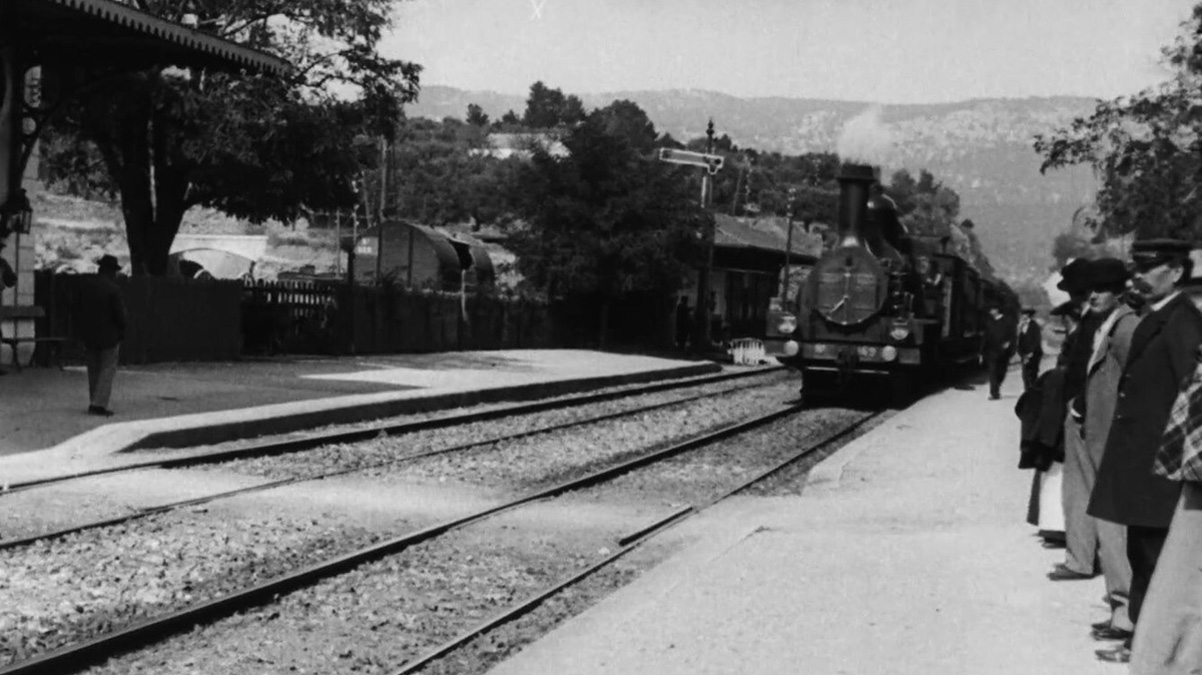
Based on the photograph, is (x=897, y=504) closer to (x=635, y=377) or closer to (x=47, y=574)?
(x=47, y=574)

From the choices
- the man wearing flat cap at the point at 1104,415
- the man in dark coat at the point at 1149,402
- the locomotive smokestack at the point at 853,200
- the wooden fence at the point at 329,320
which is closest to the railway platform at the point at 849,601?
the man wearing flat cap at the point at 1104,415

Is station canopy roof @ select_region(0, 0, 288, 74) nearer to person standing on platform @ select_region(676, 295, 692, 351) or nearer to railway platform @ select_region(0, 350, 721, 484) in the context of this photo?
railway platform @ select_region(0, 350, 721, 484)

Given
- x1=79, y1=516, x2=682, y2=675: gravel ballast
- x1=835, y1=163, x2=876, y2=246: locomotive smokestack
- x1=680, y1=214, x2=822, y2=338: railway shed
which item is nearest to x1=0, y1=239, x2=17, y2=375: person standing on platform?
x1=79, y1=516, x2=682, y2=675: gravel ballast

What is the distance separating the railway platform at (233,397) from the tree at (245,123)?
3.63 metres

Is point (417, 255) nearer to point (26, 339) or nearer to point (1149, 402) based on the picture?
point (26, 339)

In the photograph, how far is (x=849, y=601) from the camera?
27.6ft

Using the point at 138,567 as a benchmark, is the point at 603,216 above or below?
above

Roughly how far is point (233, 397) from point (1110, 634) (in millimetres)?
14847

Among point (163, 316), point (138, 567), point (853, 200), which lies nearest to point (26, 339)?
point (163, 316)

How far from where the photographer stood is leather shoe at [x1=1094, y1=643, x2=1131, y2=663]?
7.00 m

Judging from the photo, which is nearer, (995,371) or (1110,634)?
(1110,634)

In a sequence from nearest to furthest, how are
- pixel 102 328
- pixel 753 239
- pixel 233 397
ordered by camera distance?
pixel 102 328 → pixel 233 397 → pixel 753 239

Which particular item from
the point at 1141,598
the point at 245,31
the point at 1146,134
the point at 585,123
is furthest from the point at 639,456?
the point at 585,123

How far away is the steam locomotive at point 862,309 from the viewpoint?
26.4 meters
